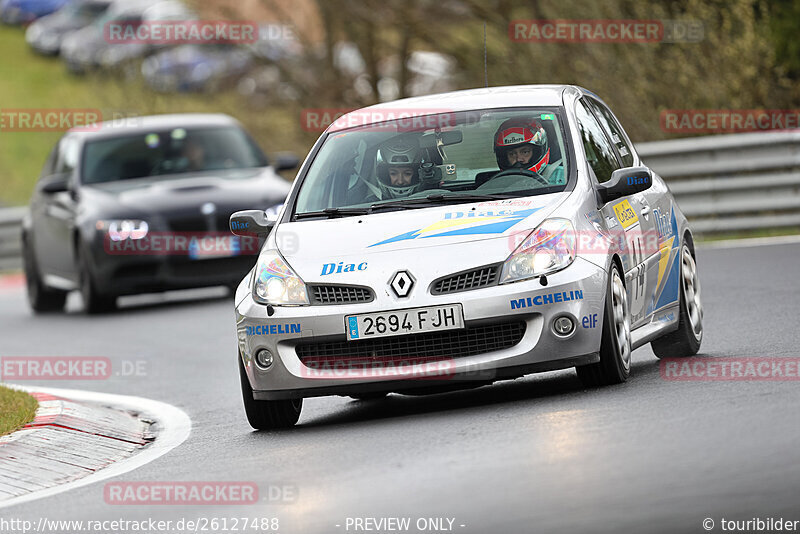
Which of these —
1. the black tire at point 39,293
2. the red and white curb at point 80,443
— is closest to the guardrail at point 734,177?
the black tire at point 39,293

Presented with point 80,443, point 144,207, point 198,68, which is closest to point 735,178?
point 144,207

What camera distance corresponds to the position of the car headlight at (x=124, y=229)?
17688mm

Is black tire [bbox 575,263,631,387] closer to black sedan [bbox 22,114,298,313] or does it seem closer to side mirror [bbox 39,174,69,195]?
black sedan [bbox 22,114,298,313]

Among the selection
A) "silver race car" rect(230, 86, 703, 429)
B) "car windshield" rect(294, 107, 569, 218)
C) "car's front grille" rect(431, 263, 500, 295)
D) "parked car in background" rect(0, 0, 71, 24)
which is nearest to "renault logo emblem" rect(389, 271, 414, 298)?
"silver race car" rect(230, 86, 703, 429)

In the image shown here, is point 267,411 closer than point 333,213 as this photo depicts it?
Yes

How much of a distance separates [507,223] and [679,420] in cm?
149

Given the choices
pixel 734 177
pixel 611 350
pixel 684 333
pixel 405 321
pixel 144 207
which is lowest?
pixel 734 177

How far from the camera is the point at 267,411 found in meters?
9.12

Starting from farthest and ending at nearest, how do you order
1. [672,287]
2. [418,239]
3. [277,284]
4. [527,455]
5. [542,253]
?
[672,287], [277,284], [418,239], [542,253], [527,455]

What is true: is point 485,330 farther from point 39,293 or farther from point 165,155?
point 39,293

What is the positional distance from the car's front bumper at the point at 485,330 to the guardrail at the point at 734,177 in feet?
36.2

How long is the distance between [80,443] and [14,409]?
115 centimetres

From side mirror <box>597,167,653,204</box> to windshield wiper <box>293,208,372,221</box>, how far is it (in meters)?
1.26

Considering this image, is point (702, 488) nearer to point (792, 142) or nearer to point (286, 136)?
point (792, 142)
